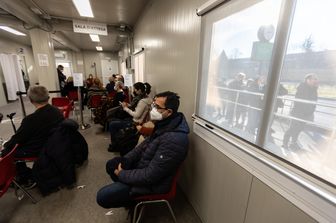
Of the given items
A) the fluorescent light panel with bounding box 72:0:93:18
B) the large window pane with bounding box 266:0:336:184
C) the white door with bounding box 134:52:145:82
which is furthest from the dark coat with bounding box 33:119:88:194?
the fluorescent light panel with bounding box 72:0:93:18

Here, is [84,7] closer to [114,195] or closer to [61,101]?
[61,101]

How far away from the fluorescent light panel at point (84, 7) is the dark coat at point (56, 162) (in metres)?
2.87

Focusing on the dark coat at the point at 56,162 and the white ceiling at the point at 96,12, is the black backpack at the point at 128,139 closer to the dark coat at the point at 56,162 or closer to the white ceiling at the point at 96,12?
the dark coat at the point at 56,162

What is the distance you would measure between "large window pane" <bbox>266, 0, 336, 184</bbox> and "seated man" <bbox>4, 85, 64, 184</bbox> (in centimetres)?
223

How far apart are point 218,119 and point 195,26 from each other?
37.1 inches

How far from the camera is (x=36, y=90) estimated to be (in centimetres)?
190

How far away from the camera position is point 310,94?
76 cm

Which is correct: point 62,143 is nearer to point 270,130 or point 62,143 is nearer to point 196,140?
point 196,140

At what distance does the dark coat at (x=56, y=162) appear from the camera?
1.86 meters

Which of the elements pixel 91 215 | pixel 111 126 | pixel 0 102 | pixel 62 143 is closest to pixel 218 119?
pixel 91 215

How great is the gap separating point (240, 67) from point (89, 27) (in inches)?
188

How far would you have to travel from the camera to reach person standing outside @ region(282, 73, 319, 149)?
0.75 meters

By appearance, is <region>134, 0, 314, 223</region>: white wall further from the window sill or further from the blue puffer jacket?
the blue puffer jacket

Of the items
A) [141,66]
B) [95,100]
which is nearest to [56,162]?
[95,100]
